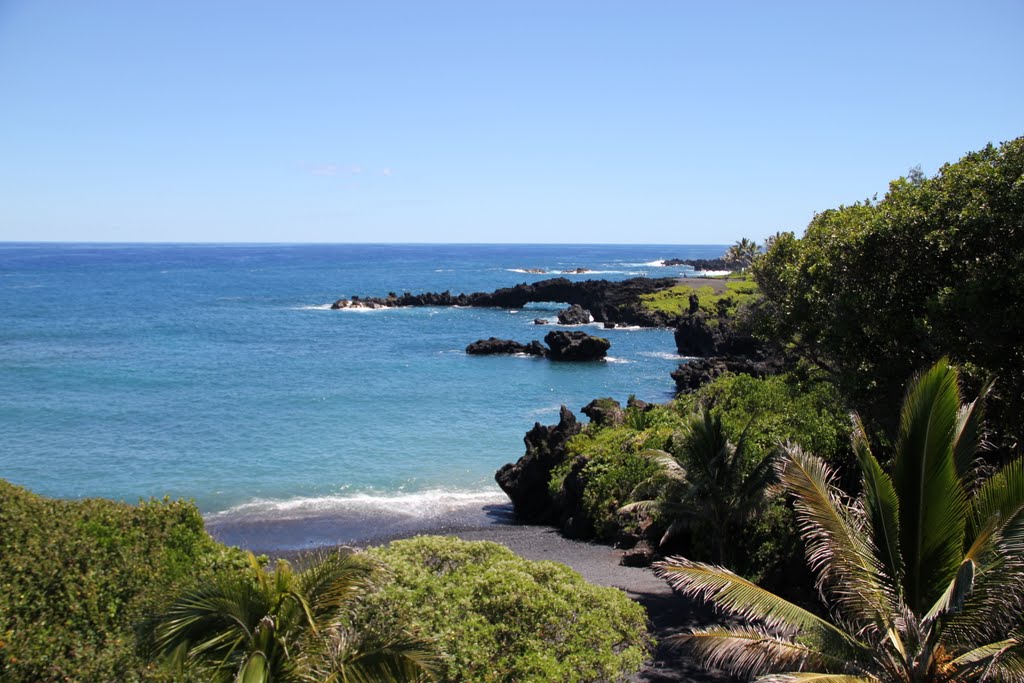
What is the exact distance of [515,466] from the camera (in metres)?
30.0

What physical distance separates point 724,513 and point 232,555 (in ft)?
34.8

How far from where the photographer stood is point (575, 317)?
84.8 m

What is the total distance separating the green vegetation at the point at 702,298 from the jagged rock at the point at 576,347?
16624 millimetres

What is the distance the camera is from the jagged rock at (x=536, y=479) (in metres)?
28.1

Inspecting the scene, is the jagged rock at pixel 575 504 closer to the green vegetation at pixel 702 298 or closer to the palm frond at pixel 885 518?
the palm frond at pixel 885 518

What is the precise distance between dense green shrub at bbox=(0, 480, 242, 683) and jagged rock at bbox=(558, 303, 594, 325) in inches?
2880

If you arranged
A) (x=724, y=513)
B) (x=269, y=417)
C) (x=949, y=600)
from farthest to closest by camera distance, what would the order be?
(x=269, y=417)
(x=724, y=513)
(x=949, y=600)

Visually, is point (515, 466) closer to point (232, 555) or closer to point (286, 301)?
point (232, 555)

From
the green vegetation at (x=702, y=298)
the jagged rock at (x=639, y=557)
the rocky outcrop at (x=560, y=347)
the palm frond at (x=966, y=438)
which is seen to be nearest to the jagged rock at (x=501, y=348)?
the rocky outcrop at (x=560, y=347)

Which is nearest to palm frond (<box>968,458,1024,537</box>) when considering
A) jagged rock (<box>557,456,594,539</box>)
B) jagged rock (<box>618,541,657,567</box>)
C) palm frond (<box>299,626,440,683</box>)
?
palm frond (<box>299,626,440,683</box>)

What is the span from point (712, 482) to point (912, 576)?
823 centimetres

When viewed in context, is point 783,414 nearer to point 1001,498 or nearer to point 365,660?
point 1001,498

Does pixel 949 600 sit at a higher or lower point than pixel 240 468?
higher

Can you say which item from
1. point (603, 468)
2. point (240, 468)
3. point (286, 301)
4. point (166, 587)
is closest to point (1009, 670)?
point (166, 587)
